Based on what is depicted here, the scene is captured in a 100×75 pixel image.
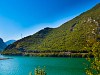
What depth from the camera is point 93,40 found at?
1758 centimetres

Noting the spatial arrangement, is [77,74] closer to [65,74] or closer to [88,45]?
[65,74]

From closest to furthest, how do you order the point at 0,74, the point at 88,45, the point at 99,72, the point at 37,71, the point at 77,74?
the point at 99,72
the point at 88,45
the point at 37,71
the point at 77,74
the point at 0,74

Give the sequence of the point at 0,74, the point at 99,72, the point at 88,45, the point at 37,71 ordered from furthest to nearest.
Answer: the point at 0,74
the point at 37,71
the point at 88,45
the point at 99,72

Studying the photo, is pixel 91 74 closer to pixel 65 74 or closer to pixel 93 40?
pixel 93 40

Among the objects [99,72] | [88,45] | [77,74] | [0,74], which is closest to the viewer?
[99,72]

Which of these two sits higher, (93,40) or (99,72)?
(93,40)

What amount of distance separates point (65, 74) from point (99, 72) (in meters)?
83.0

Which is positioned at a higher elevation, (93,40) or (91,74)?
(93,40)

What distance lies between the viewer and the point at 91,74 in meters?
17.1

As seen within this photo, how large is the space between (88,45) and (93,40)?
0.55 meters

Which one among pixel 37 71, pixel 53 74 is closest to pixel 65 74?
pixel 53 74

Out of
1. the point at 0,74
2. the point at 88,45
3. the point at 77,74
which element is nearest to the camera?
the point at 88,45

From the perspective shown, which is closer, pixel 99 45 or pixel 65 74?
pixel 99 45

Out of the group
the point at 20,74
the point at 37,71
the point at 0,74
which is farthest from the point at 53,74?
the point at 37,71
